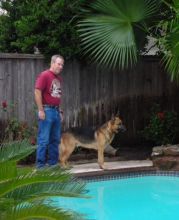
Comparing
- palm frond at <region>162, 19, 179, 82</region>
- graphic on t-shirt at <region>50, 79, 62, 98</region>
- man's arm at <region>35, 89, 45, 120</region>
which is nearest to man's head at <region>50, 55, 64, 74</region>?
graphic on t-shirt at <region>50, 79, 62, 98</region>

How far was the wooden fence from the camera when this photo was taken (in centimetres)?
935

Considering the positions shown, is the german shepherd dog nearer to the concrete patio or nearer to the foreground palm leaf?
Result: the concrete patio

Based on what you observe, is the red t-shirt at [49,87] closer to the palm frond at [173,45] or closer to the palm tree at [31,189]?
the palm frond at [173,45]

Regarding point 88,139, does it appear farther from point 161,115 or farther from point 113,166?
point 161,115

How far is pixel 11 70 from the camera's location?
932 centimetres

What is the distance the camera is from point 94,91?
33.7 ft

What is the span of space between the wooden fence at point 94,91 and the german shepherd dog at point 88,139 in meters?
1.02

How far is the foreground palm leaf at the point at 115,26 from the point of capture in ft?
29.3

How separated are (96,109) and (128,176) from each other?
6.44 ft

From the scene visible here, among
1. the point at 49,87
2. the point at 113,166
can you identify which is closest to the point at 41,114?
the point at 49,87

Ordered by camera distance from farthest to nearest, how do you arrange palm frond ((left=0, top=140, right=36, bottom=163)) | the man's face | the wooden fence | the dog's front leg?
the wooden fence → the dog's front leg → the man's face → palm frond ((left=0, top=140, right=36, bottom=163))

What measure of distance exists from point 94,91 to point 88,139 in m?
1.66

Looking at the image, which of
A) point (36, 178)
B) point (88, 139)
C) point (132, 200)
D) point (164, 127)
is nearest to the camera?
point (36, 178)

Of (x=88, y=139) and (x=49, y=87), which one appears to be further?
(x=88, y=139)
